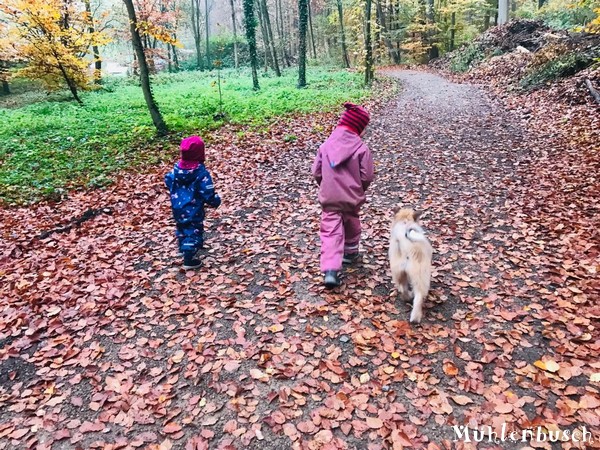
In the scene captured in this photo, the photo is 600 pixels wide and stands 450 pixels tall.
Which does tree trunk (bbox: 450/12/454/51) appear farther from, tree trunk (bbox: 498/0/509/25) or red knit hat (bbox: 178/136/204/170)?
red knit hat (bbox: 178/136/204/170)

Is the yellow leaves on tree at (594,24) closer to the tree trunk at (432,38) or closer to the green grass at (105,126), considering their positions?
the green grass at (105,126)

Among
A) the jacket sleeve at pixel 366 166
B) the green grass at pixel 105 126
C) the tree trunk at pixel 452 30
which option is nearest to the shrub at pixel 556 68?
the green grass at pixel 105 126

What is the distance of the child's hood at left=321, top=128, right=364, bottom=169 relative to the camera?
4.50 m

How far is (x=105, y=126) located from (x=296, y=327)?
1218cm

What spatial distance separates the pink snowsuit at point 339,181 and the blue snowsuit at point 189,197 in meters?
1.58

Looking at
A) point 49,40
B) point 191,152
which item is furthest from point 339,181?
point 49,40

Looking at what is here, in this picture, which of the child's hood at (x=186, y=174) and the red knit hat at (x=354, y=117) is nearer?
the red knit hat at (x=354, y=117)

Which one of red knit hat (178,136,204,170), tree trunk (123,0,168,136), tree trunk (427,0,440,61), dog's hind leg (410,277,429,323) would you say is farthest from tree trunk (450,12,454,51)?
dog's hind leg (410,277,429,323)

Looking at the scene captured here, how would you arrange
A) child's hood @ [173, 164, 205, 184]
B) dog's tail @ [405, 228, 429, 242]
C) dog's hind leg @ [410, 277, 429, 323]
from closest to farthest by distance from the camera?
dog's tail @ [405, 228, 429, 242] < dog's hind leg @ [410, 277, 429, 323] < child's hood @ [173, 164, 205, 184]

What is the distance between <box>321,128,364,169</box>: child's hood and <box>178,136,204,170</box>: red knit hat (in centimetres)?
175

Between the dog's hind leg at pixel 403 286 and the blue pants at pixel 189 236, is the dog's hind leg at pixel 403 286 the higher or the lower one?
the lower one

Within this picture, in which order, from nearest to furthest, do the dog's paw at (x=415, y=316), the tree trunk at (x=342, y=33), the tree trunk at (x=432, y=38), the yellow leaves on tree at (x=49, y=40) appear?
the dog's paw at (x=415, y=316), the yellow leaves on tree at (x=49, y=40), the tree trunk at (x=432, y=38), the tree trunk at (x=342, y=33)

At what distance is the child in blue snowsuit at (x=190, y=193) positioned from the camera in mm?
5246

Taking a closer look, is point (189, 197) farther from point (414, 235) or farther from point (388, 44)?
point (388, 44)
